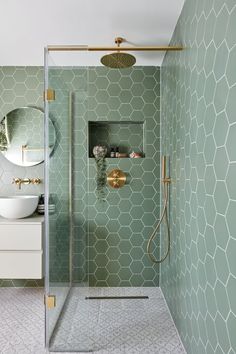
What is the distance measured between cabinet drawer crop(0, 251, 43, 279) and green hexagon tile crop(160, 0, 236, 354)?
118cm

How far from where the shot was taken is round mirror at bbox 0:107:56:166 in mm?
3082

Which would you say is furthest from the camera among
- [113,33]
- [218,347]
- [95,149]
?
[95,149]

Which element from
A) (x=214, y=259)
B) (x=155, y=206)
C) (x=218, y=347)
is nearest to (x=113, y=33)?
(x=155, y=206)

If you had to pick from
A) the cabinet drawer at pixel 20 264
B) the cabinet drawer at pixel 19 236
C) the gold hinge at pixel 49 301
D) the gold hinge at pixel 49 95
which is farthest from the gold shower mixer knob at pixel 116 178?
the gold hinge at pixel 49 301

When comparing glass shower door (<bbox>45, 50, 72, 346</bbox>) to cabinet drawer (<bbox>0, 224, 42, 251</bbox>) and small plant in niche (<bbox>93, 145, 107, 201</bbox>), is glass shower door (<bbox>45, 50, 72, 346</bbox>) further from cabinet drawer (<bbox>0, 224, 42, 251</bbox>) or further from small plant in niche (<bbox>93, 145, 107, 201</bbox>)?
small plant in niche (<bbox>93, 145, 107, 201</bbox>)

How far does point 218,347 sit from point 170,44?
2233 mm

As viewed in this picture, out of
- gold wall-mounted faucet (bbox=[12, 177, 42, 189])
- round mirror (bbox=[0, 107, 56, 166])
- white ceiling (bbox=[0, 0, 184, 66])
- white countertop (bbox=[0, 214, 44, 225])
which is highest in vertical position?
white ceiling (bbox=[0, 0, 184, 66])

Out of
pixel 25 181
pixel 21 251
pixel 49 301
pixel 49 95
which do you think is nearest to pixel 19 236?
pixel 21 251

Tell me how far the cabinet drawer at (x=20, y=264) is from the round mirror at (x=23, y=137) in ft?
3.11

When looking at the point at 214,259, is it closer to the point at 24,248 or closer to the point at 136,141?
the point at 24,248

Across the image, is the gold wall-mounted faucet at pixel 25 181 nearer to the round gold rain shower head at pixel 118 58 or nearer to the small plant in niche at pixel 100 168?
the small plant in niche at pixel 100 168

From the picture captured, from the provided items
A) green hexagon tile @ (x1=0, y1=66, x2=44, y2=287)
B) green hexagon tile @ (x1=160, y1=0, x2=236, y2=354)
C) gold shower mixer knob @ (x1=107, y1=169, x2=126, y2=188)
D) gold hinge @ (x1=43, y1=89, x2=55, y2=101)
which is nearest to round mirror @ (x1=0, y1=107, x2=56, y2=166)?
green hexagon tile @ (x1=0, y1=66, x2=44, y2=287)

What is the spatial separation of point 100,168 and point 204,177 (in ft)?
5.41

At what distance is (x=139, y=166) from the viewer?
10.1ft
